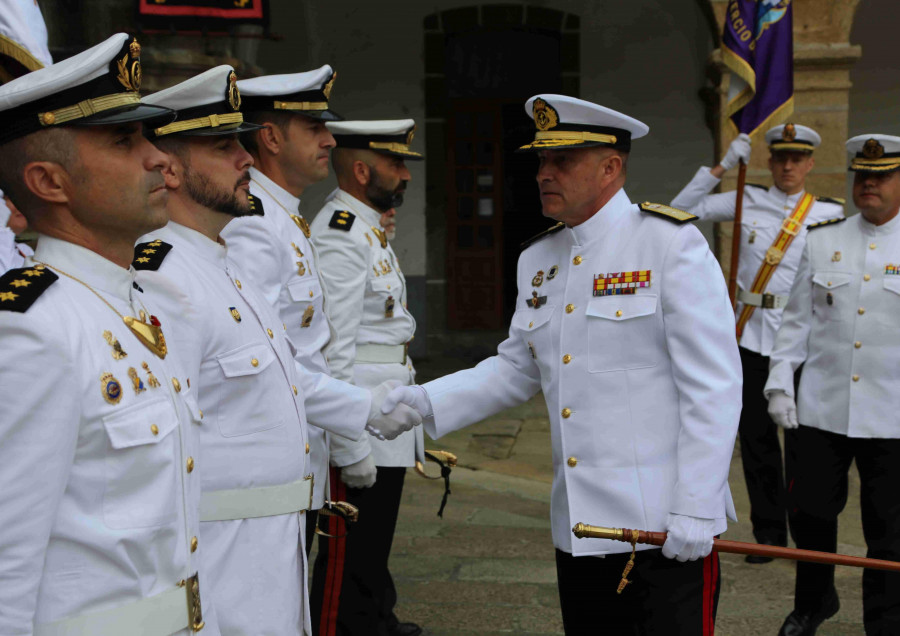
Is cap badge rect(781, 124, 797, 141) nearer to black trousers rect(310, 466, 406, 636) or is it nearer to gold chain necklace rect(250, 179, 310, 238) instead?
black trousers rect(310, 466, 406, 636)

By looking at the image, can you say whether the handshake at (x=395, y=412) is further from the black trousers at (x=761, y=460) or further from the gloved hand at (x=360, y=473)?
the black trousers at (x=761, y=460)

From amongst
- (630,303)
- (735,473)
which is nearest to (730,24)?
(735,473)

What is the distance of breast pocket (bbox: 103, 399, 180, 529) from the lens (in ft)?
5.28

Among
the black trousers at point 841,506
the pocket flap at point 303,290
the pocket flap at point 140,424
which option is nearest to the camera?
the pocket flap at point 140,424

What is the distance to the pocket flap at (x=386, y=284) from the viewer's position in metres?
3.89

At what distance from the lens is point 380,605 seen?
376cm

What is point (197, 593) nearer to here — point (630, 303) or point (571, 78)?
point (630, 303)

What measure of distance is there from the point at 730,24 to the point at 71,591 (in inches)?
194

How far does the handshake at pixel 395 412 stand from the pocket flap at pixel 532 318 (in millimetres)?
367

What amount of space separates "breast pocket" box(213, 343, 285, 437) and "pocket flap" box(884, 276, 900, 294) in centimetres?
273

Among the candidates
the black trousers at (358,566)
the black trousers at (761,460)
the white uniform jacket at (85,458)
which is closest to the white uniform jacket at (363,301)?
the black trousers at (358,566)

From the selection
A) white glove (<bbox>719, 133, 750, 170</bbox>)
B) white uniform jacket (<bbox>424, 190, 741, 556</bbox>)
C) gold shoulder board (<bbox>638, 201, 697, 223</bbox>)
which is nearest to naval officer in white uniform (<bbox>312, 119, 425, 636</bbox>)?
white uniform jacket (<bbox>424, 190, 741, 556</bbox>)

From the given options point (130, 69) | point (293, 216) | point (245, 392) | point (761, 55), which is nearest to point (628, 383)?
point (245, 392)

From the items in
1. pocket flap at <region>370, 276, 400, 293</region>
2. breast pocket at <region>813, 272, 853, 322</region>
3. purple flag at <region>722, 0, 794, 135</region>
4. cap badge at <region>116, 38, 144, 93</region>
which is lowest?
breast pocket at <region>813, 272, 853, 322</region>
